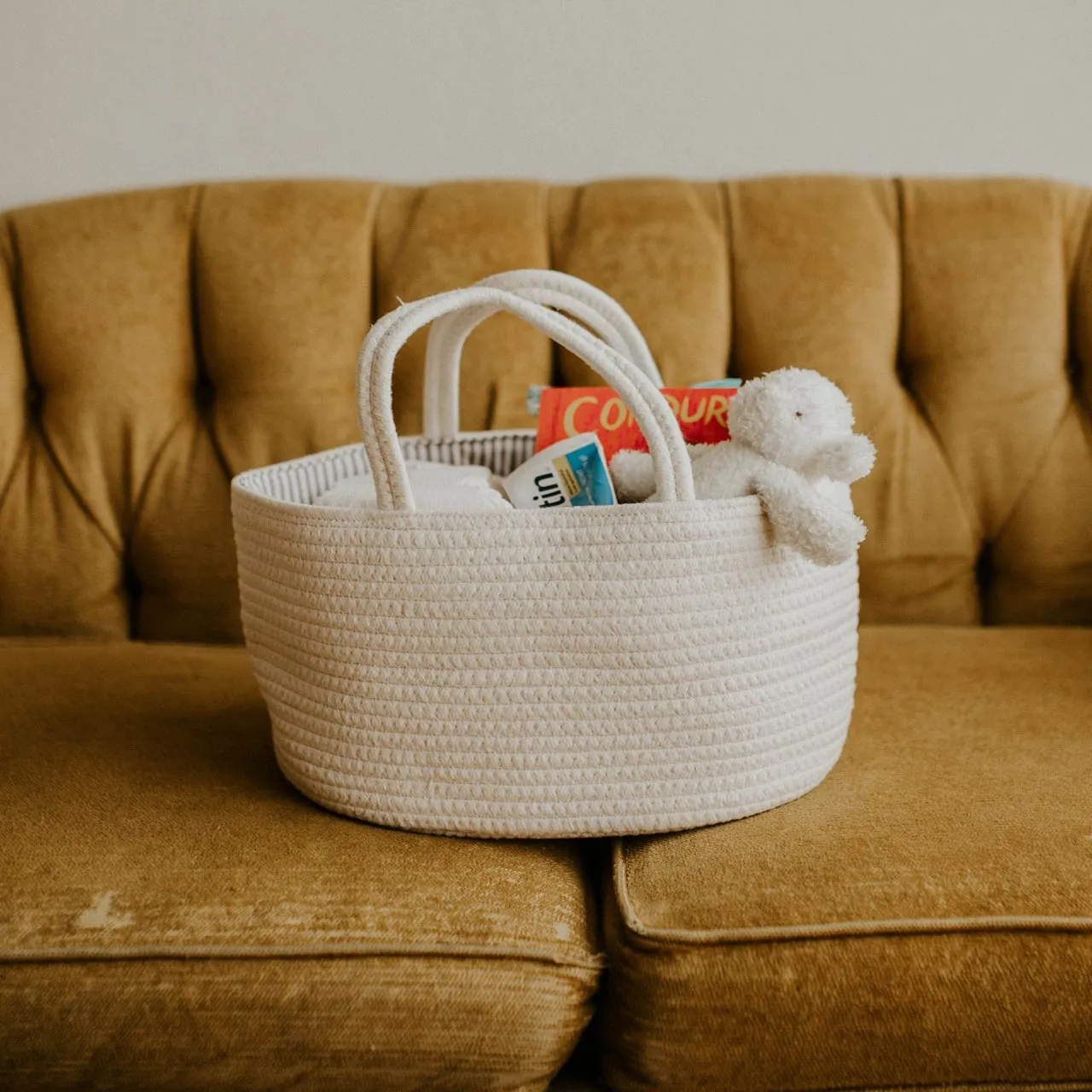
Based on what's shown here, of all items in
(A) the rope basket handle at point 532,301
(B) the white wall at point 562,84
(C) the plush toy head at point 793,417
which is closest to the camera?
(C) the plush toy head at point 793,417

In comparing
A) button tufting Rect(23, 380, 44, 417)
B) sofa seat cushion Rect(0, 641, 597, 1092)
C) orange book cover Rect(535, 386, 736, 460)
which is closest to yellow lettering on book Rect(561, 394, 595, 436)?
orange book cover Rect(535, 386, 736, 460)

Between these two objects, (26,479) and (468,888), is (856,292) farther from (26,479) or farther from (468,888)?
(26,479)

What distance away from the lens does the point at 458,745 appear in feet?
2.21

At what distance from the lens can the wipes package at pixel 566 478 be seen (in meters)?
0.76

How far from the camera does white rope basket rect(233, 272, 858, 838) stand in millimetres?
646

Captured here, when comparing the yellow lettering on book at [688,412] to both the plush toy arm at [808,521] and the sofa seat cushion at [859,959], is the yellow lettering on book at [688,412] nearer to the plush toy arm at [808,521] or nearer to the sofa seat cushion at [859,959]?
the plush toy arm at [808,521]

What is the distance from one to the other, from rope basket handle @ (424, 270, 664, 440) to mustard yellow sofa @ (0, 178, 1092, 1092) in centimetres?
15

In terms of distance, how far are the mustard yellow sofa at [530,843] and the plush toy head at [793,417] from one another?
241mm

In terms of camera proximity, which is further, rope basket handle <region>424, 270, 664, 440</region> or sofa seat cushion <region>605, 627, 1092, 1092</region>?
rope basket handle <region>424, 270, 664, 440</region>

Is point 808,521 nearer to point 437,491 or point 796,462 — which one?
point 796,462

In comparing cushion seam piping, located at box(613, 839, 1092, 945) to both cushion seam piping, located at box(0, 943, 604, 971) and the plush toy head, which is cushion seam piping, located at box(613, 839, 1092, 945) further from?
the plush toy head

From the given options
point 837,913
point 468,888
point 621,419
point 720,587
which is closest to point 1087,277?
point 621,419

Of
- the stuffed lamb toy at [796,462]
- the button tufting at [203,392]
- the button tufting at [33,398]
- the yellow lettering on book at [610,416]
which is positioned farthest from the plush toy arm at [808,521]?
the button tufting at [33,398]

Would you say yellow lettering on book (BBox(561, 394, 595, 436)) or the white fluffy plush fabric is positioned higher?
yellow lettering on book (BBox(561, 394, 595, 436))
